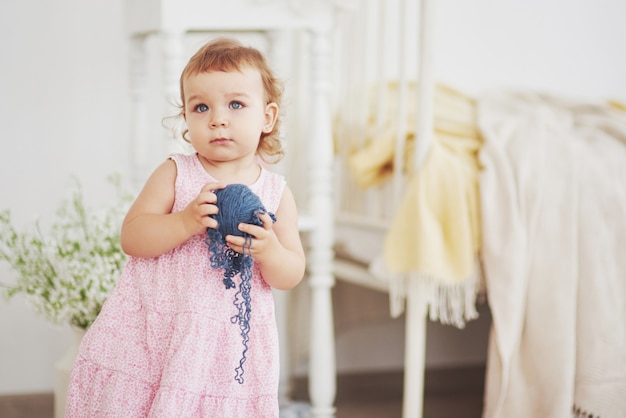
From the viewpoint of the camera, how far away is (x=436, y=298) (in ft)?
5.12

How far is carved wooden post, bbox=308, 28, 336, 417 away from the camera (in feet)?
5.33

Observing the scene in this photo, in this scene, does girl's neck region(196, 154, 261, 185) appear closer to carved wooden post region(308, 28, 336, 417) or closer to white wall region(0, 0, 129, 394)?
carved wooden post region(308, 28, 336, 417)

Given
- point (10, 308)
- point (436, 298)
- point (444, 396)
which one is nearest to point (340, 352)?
point (444, 396)

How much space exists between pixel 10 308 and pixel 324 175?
0.80 meters

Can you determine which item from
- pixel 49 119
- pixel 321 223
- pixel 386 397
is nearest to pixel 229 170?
pixel 321 223

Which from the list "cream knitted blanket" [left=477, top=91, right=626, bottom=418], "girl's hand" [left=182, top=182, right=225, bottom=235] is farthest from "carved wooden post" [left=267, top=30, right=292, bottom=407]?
"girl's hand" [left=182, top=182, right=225, bottom=235]

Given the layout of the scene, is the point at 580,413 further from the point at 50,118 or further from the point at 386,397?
the point at 50,118

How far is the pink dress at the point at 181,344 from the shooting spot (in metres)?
0.95

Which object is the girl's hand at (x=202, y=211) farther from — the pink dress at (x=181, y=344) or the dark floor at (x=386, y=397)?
the dark floor at (x=386, y=397)

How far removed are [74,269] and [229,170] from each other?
0.47m

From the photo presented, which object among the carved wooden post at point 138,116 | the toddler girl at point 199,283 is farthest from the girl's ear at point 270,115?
the carved wooden post at point 138,116

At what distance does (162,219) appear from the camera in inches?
36.7

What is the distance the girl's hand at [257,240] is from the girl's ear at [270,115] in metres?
0.14

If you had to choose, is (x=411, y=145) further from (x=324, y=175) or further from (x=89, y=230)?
(x=89, y=230)
